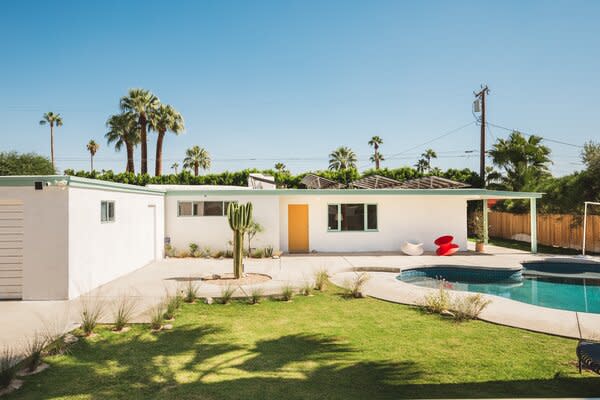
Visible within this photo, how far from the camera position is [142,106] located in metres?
34.8

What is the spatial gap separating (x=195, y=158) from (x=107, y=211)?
5239 centimetres

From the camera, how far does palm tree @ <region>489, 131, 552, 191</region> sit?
79.2ft

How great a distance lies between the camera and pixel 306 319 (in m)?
7.63

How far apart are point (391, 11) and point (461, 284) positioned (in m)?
10.2

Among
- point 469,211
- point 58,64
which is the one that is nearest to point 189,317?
point 58,64

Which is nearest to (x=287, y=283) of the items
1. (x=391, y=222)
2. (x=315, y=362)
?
(x=315, y=362)

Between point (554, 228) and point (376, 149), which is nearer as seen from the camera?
point (554, 228)

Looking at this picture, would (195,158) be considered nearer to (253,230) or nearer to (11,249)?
(253,230)

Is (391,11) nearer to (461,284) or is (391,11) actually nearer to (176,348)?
(461,284)

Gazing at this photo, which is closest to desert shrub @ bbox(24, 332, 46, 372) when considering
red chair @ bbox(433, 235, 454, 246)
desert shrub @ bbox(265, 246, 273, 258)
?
desert shrub @ bbox(265, 246, 273, 258)

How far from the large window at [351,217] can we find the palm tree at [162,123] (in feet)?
75.1

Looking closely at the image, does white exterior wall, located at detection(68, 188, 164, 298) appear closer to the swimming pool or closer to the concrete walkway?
the concrete walkway

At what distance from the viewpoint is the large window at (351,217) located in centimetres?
1792

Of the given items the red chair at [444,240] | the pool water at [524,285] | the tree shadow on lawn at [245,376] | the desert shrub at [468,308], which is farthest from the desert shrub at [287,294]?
the red chair at [444,240]
